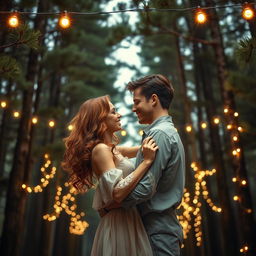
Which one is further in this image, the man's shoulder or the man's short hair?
the man's short hair

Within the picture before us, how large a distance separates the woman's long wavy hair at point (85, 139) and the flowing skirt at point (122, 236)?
0.41 meters

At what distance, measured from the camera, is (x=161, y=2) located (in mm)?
4797

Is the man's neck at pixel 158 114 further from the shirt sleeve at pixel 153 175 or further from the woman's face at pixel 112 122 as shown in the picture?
the woman's face at pixel 112 122

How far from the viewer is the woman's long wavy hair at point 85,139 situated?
259 centimetres

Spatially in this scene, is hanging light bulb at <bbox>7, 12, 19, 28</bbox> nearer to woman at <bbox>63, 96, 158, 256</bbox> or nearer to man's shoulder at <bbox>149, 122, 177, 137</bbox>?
woman at <bbox>63, 96, 158, 256</bbox>

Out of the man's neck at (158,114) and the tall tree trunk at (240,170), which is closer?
the man's neck at (158,114)

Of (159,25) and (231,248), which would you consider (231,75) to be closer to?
(159,25)

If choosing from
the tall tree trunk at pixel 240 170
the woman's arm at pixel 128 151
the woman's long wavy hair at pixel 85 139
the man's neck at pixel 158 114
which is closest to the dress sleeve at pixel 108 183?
the woman's long wavy hair at pixel 85 139

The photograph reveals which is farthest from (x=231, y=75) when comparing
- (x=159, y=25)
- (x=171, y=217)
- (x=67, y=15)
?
(x=171, y=217)

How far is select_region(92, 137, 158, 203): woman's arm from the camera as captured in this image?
7.03ft

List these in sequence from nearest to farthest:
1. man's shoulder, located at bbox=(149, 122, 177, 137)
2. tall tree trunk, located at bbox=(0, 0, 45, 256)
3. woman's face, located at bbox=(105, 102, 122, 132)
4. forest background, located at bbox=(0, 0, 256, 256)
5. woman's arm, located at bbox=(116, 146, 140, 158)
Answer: man's shoulder, located at bbox=(149, 122, 177, 137) → woman's face, located at bbox=(105, 102, 122, 132) → woman's arm, located at bbox=(116, 146, 140, 158) → forest background, located at bbox=(0, 0, 256, 256) → tall tree trunk, located at bbox=(0, 0, 45, 256)

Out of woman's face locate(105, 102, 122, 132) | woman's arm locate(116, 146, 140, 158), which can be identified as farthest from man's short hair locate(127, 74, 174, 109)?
woman's arm locate(116, 146, 140, 158)

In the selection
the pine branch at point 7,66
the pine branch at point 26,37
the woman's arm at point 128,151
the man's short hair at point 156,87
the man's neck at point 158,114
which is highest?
the pine branch at point 26,37

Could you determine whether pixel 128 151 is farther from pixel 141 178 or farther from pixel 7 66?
pixel 7 66
